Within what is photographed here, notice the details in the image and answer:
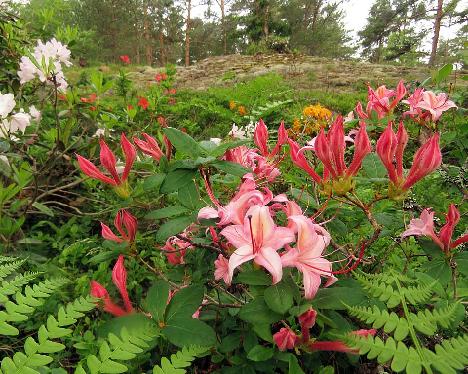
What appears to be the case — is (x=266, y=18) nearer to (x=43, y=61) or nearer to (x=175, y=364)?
(x=43, y=61)

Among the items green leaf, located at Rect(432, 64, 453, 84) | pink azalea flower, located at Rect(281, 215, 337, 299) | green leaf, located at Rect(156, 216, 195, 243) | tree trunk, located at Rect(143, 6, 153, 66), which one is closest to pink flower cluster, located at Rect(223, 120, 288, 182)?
green leaf, located at Rect(156, 216, 195, 243)

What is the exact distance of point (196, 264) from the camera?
3.83 ft

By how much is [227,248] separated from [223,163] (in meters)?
0.22

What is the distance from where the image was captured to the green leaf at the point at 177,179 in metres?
0.91

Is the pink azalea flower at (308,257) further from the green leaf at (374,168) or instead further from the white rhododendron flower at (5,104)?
the white rhododendron flower at (5,104)

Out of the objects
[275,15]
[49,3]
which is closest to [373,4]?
[275,15]

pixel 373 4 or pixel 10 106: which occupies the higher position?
pixel 373 4

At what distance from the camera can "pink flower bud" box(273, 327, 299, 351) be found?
2.59 feet

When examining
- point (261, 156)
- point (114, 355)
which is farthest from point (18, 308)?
point (261, 156)

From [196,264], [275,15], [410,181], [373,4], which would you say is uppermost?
[373,4]

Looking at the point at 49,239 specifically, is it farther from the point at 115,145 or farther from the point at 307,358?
the point at 307,358

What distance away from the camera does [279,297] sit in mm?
724

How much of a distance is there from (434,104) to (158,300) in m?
1.08

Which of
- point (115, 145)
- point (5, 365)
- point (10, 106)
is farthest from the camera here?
point (115, 145)
